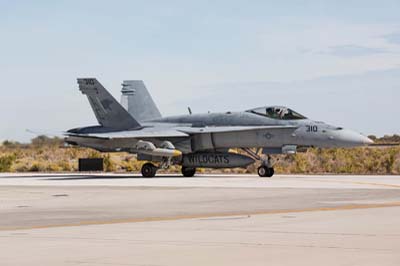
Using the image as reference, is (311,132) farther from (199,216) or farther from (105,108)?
(199,216)

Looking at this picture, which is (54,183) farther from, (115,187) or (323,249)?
(323,249)

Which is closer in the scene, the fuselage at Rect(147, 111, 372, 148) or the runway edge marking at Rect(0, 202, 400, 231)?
the runway edge marking at Rect(0, 202, 400, 231)

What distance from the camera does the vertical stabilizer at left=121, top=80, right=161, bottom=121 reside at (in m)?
45.9

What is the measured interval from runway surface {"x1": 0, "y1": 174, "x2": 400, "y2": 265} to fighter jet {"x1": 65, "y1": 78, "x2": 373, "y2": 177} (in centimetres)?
1165

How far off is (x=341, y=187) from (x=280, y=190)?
2.30 metres

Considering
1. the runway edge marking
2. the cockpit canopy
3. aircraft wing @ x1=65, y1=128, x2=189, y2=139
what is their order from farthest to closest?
aircraft wing @ x1=65, y1=128, x2=189, y2=139 < the cockpit canopy < the runway edge marking

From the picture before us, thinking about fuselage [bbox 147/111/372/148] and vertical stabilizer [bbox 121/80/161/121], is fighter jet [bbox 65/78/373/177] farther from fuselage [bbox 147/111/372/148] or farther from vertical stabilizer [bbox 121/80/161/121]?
vertical stabilizer [bbox 121/80/161/121]

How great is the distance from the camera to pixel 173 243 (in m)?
13.0

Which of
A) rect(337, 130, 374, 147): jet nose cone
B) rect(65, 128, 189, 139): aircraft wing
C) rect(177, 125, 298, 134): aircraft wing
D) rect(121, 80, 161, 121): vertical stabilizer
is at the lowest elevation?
rect(337, 130, 374, 147): jet nose cone

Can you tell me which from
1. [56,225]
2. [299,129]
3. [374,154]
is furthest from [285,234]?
[374,154]

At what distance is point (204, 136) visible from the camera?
4028 centimetres

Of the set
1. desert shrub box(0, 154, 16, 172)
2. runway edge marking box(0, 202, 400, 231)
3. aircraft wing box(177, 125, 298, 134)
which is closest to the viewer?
runway edge marking box(0, 202, 400, 231)

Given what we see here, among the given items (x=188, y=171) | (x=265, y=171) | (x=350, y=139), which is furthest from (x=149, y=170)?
(x=350, y=139)

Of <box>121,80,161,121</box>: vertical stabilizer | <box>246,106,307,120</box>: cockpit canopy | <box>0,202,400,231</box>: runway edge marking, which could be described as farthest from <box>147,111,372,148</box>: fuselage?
<box>0,202,400,231</box>: runway edge marking
